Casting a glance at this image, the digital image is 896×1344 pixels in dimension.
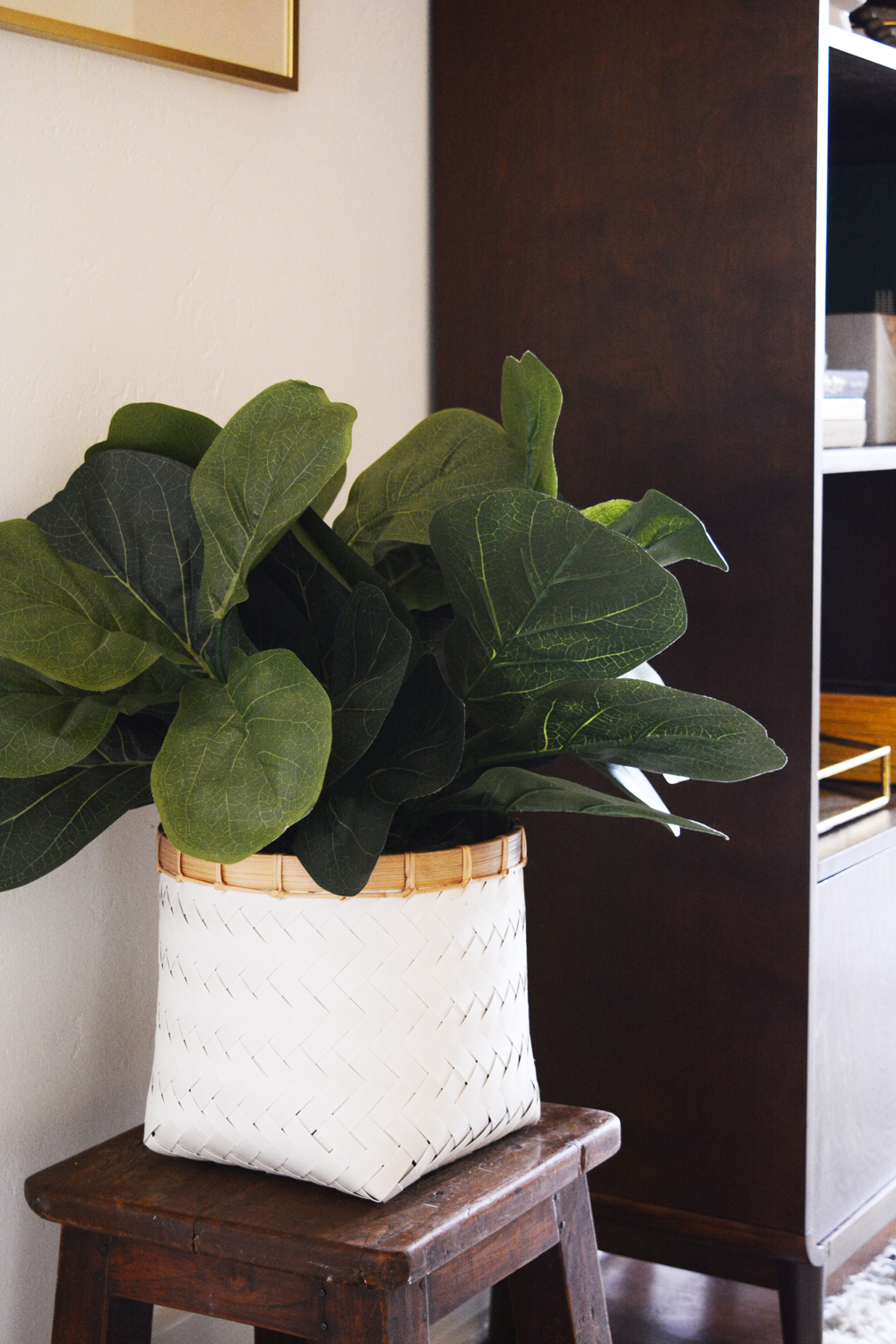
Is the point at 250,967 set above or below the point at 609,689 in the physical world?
below

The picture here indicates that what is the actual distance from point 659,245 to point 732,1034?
2.52ft

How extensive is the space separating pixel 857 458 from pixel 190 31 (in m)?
0.73


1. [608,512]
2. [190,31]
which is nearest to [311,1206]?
[608,512]

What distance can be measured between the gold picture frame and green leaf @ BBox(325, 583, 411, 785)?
531mm

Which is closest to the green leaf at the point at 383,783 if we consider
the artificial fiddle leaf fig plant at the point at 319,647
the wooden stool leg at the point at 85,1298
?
the artificial fiddle leaf fig plant at the point at 319,647

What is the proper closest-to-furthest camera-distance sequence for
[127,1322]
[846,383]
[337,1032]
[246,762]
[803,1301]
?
[246,762], [337,1032], [127,1322], [803,1301], [846,383]

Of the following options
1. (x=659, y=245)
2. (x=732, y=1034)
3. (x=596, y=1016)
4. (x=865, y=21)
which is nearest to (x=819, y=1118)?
(x=732, y=1034)

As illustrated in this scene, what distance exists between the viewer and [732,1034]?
1.36 metres

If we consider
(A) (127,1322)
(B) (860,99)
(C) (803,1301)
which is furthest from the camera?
(B) (860,99)

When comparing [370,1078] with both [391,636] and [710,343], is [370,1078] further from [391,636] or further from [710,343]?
[710,343]

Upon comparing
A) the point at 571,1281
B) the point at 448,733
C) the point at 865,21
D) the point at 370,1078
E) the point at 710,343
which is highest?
the point at 865,21

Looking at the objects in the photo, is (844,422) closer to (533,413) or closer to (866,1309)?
(533,413)

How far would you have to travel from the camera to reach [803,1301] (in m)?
1.33

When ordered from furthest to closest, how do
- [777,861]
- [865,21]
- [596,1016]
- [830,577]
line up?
[830,577], [865,21], [596,1016], [777,861]
